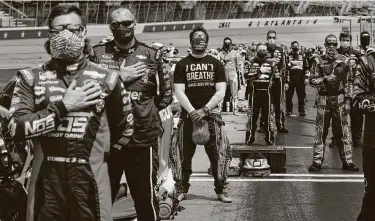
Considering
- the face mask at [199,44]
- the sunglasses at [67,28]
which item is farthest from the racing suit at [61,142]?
the face mask at [199,44]

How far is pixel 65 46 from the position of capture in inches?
172

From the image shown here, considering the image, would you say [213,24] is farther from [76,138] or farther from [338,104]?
[76,138]

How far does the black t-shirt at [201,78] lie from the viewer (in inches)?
354

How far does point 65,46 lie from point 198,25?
42.1m

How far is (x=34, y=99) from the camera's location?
4469 mm

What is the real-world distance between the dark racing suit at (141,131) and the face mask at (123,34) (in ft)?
0.28

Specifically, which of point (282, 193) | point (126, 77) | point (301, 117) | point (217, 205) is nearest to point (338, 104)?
point (282, 193)

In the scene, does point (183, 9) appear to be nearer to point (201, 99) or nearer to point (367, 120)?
point (201, 99)

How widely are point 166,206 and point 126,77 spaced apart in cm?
212

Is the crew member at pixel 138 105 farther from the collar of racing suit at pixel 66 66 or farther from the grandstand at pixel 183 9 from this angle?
the grandstand at pixel 183 9

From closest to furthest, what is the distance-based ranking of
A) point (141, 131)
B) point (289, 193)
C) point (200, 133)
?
point (141, 131)
point (200, 133)
point (289, 193)

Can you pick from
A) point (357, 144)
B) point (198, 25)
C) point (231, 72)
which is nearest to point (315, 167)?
point (357, 144)

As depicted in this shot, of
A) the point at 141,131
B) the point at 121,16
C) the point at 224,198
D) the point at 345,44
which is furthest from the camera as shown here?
the point at 345,44

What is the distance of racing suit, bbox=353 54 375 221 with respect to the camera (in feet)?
23.3
